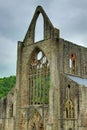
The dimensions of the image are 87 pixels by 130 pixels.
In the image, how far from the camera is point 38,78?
3544 centimetres

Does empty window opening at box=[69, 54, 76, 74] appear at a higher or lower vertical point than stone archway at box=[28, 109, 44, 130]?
higher

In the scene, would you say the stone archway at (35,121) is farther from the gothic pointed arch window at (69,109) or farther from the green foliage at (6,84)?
the green foliage at (6,84)

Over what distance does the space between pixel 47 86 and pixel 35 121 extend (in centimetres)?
398

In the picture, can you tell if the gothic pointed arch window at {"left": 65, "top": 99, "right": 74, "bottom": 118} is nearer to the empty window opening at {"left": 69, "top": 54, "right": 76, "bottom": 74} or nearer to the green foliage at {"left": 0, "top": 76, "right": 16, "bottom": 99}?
the empty window opening at {"left": 69, "top": 54, "right": 76, "bottom": 74}

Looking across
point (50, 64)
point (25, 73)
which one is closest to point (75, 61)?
point (50, 64)

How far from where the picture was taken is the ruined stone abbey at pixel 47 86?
3046 centimetres

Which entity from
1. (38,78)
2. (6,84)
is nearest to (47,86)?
(38,78)

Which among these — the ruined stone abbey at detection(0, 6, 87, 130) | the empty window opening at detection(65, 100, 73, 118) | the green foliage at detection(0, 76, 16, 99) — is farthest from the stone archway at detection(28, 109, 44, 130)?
the green foliage at detection(0, 76, 16, 99)

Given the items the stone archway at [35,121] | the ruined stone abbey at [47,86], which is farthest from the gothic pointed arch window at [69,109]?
the stone archway at [35,121]

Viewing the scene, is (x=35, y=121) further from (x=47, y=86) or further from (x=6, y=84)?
(x=6, y=84)

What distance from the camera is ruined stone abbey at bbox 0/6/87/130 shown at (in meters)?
30.5

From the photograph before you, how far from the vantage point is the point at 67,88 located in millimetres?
31344

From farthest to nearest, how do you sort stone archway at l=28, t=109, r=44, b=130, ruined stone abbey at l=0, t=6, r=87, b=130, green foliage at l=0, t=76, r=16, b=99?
green foliage at l=0, t=76, r=16, b=99
stone archway at l=28, t=109, r=44, b=130
ruined stone abbey at l=0, t=6, r=87, b=130

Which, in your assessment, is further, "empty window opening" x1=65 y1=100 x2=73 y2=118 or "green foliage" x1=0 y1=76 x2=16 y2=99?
"green foliage" x1=0 y1=76 x2=16 y2=99
